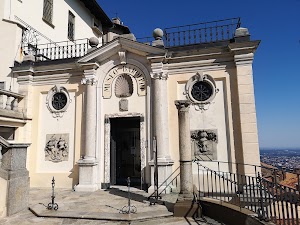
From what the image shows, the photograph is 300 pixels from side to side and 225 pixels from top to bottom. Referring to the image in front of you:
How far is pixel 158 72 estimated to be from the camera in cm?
975

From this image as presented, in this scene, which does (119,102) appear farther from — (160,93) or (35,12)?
(35,12)

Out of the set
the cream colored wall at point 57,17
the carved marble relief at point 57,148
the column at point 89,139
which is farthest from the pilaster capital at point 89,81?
the cream colored wall at point 57,17

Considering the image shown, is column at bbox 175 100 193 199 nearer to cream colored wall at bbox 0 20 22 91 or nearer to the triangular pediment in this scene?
the triangular pediment

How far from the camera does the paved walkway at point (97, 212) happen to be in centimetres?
609

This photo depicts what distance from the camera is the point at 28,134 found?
11.0 meters

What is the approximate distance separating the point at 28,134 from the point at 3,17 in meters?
5.69

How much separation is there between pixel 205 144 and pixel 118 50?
5.36 m

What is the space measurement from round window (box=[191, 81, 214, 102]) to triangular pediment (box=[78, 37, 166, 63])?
198 centimetres

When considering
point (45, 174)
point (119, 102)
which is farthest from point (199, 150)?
point (45, 174)

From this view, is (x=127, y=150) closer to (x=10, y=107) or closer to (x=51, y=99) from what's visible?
(x=51, y=99)

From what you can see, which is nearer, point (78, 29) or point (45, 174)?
point (45, 174)

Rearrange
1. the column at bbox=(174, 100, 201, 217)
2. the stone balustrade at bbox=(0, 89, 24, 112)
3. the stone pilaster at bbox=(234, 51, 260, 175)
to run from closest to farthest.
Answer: the column at bbox=(174, 100, 201, 217) < the stone pilaster at bbox=(234, 51, 260, 175) < the stone balustrade at bbox=(0, 89, 24, 112)

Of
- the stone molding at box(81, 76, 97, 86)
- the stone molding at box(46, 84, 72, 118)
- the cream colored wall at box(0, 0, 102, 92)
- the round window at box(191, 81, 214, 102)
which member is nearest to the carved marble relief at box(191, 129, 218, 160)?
the round window at box(191, 81, 214, 102)

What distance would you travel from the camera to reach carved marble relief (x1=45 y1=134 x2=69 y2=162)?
10633mm
